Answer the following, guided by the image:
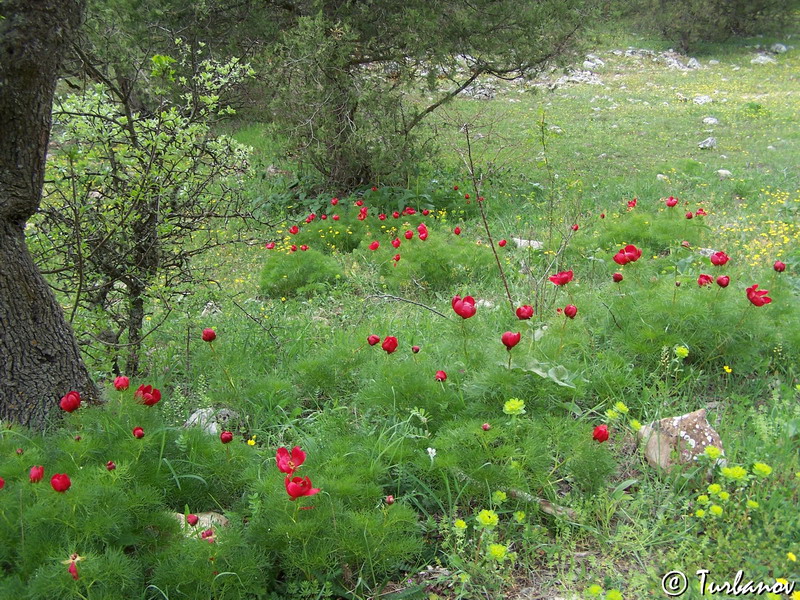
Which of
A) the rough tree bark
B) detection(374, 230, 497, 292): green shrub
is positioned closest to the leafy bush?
detection(374, 230, 497, 292): green shrub

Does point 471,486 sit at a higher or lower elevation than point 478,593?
higher

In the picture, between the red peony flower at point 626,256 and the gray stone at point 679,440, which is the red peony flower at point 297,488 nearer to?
the gray stone at point 679,440

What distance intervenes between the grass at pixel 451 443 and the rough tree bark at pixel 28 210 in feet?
1.05

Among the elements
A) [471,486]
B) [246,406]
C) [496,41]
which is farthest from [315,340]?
[496,41]

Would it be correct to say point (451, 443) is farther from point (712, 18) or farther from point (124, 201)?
point (712, 18)

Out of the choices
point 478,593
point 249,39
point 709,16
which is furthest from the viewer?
point 709,16

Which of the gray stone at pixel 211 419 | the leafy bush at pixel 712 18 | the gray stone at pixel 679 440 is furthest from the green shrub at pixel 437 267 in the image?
the leafy bush at pixel 712 18

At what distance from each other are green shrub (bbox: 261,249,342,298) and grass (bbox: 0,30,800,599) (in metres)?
0.11

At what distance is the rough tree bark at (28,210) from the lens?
2342mm

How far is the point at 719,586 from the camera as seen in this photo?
1.97 metres

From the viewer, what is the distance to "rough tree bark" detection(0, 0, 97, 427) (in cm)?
234

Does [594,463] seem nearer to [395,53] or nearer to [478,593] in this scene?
[478,593]

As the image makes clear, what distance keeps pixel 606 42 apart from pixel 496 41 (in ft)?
5.20

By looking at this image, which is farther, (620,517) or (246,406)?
(246,406)
